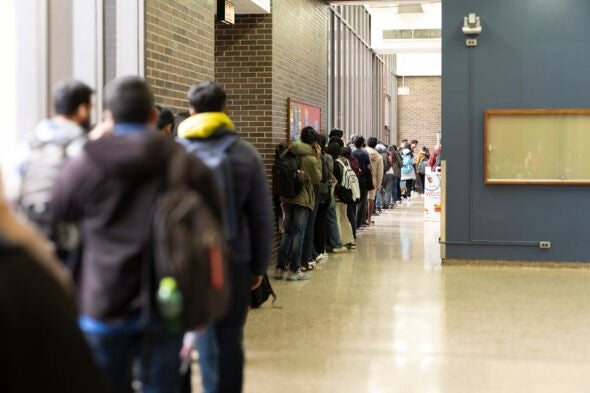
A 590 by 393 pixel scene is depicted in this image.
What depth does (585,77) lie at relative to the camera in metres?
9.19

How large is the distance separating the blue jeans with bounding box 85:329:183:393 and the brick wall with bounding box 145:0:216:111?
3.46 meters

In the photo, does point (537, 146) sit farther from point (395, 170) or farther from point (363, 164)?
point (395, 170)

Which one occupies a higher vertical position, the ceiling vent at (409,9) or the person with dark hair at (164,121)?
the ceiling vent at (409,9)

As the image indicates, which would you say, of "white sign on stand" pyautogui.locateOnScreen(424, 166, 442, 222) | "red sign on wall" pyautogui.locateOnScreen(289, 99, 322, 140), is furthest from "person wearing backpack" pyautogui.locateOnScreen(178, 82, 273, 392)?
"white sign on stand" pyautogui.locateOnScreen(424, 166, 442, 222)

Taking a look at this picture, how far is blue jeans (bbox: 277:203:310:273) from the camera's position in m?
8.43

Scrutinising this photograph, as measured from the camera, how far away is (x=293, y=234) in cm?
846

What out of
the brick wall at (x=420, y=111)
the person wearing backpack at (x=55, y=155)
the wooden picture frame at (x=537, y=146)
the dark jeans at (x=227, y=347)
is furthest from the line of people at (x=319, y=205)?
the brick wall at (x=420, y=111)

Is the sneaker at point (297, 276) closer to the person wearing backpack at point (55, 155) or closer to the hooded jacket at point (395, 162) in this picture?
the person wearing backpack at point (55, 155)

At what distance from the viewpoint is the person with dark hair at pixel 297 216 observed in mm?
8406

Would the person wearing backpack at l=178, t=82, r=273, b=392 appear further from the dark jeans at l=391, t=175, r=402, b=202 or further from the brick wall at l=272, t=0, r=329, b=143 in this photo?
the dark jeans at l=391, t=175, r=402, b=202

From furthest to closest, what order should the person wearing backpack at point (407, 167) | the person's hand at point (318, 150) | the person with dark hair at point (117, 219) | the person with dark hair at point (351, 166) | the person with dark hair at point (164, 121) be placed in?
the person wearing backpack at point (407, 167) → the person with dark hair at point (351, 166) → the person's hand at point (318, 150) → the person with dark hair at point (164, 121) → the person with dark hair at point (117, 219)

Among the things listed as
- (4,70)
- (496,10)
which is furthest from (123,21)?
(496,10)

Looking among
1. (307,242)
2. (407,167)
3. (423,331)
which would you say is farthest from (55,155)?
(407,167)

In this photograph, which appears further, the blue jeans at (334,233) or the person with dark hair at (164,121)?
the blue jeans at (334,233)
